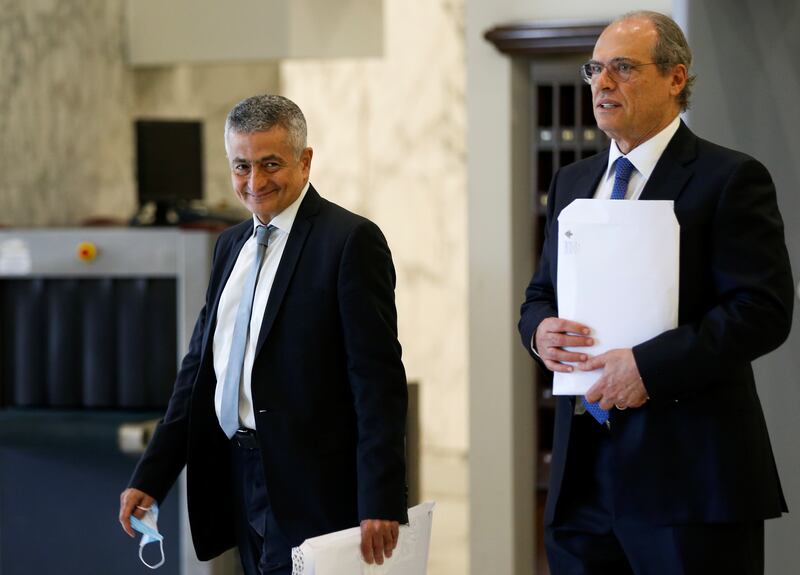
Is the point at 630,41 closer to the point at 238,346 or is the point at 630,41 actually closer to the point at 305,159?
the point at 305,159

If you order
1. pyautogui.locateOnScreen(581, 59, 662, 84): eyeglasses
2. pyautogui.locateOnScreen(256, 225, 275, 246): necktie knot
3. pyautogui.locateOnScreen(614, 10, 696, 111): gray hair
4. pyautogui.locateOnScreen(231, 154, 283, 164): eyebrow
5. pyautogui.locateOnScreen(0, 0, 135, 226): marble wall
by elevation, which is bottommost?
pyautogui.locateOnScreen(256, 225, 275, 246): necktie knot

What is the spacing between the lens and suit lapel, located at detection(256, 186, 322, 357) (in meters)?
2.59

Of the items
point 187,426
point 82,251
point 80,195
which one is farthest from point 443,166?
point 187,426

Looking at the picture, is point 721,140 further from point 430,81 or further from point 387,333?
point 430,81

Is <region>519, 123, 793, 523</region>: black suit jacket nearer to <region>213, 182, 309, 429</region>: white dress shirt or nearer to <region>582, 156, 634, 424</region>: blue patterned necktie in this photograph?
<region>582, 156, 634, 424</region>: blue patterned necktie

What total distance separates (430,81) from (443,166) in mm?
503

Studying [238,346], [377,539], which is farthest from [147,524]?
[377,539]

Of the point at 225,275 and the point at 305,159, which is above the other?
the point at 305,159

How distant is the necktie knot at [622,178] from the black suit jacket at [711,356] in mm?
58

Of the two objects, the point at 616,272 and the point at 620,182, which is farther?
the point at 620,182

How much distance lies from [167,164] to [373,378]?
3.60 m

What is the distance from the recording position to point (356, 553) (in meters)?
2.48

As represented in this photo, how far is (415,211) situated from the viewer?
24.2 feet

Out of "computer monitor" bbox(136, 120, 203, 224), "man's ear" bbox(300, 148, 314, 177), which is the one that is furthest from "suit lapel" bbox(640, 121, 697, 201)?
"computer monitor" bbox(136, 120, 203, 224)
